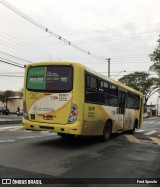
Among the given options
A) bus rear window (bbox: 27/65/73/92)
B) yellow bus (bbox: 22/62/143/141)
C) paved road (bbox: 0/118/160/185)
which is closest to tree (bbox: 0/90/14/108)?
yellow bus (bbox: 22/62/143/141)

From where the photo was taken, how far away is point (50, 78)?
466 inches

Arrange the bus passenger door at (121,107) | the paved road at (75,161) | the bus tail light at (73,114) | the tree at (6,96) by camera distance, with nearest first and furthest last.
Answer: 1. the paved road at (75,161)
2. the bus tail light at (73,114)
3. the bus passenger door at (121,107)
4. the tree at (6,96)

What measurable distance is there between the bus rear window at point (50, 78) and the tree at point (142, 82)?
8152 cm

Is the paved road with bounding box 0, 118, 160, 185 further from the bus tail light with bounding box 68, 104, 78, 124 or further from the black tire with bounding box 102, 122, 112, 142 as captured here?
the black tire with bounding box 102, 122, 112, 142

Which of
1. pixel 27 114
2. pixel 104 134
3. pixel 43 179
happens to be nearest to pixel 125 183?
pixel 43 179

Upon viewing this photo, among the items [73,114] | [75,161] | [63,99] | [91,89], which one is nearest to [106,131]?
[91,89]

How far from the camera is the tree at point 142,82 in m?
92.3

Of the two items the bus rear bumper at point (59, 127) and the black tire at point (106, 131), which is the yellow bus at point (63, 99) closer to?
the bus rear bumper at point (59, 127)

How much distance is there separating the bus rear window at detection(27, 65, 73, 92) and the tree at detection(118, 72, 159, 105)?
267ft

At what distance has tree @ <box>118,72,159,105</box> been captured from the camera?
303 ft

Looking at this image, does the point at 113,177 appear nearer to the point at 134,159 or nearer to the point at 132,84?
the point at 134,159

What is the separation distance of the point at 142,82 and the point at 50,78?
3289 inches

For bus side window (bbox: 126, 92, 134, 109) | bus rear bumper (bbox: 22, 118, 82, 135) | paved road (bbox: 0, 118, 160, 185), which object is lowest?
paved road (bbox: 0, 118, 160, 185)

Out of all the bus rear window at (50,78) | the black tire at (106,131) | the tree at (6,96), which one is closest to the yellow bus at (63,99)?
the bus rear window at (50,78)
